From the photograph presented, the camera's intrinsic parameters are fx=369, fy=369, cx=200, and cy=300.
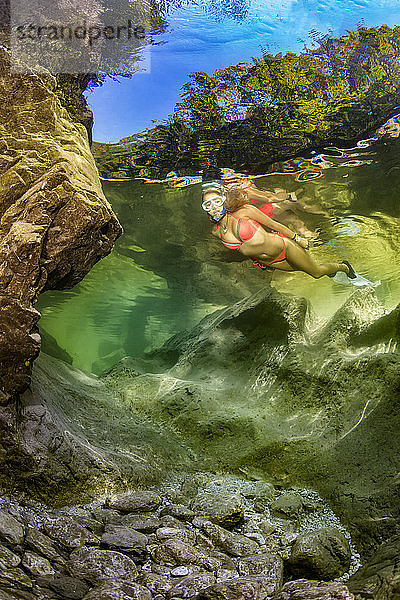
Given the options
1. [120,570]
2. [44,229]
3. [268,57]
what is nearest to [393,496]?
[120,570]

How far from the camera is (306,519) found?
4.76 meters

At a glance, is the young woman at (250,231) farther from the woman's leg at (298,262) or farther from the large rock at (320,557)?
the large rock at (320,557)

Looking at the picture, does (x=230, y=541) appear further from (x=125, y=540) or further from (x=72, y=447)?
(x=72, y=447)

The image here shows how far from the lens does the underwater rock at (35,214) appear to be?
14.2 ft

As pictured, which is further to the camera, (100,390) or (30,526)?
(100,390)

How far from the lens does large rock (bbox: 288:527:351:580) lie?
3475mm

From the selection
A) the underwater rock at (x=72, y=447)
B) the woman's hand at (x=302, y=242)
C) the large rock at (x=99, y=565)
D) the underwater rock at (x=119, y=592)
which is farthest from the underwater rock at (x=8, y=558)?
the woman's hand at (x=302, y=242)

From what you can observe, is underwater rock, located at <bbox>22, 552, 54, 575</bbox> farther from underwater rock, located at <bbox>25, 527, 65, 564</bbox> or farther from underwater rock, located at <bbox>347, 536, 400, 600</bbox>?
underwater rock, located at <bbox>347, 536, 400, 600</bbox>

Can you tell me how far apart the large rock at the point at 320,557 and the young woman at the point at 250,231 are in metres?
5.70

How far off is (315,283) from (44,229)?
1020 cm

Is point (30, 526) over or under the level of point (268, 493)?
over

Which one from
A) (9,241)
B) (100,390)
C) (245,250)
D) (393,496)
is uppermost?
(9,241)

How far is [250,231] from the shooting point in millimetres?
7969

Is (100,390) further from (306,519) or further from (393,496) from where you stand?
(393,496)
